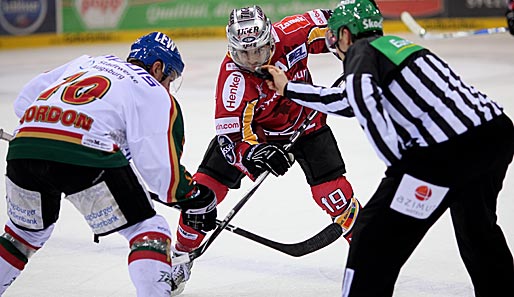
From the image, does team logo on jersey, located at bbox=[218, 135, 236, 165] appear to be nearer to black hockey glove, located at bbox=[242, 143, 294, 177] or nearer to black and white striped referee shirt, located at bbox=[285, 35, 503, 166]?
black hockey glove, located at bbox=[242, 143, 294, 177]

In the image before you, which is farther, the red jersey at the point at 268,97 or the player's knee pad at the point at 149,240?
the red jersey at the point at 268,97

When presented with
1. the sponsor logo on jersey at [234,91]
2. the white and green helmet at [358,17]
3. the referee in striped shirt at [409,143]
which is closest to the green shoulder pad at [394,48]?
the referee in striped shirt at [409,143]

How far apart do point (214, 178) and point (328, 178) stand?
446 mm

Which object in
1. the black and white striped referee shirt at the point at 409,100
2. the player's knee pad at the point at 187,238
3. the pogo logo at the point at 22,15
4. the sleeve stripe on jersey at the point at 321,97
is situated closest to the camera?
the black and white striped referee shirt at the point at 409,100

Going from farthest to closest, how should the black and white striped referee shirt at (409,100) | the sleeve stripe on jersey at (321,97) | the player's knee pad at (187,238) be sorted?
the player's knee pad at (187,238)
the sleeve stripe on jersey at (321,97)
the black and white striped referee shirt at (409,100)

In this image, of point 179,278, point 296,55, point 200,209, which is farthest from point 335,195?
point 200,209

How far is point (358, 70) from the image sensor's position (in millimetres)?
2420

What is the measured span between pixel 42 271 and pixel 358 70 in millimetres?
1746

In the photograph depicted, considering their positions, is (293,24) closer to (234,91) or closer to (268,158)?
(234,91)

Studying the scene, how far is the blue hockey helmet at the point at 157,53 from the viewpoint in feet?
9.25

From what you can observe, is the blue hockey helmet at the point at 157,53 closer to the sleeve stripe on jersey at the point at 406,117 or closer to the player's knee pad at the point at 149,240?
the player's knee pad at the point at 149,240

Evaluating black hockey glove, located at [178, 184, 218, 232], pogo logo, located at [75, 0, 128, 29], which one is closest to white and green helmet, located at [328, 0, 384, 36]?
black hockey glove, located at [178, 184, 218, 232]

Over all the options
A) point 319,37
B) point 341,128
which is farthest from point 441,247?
point 341,128

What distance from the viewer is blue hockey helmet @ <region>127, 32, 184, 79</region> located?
2820mm
